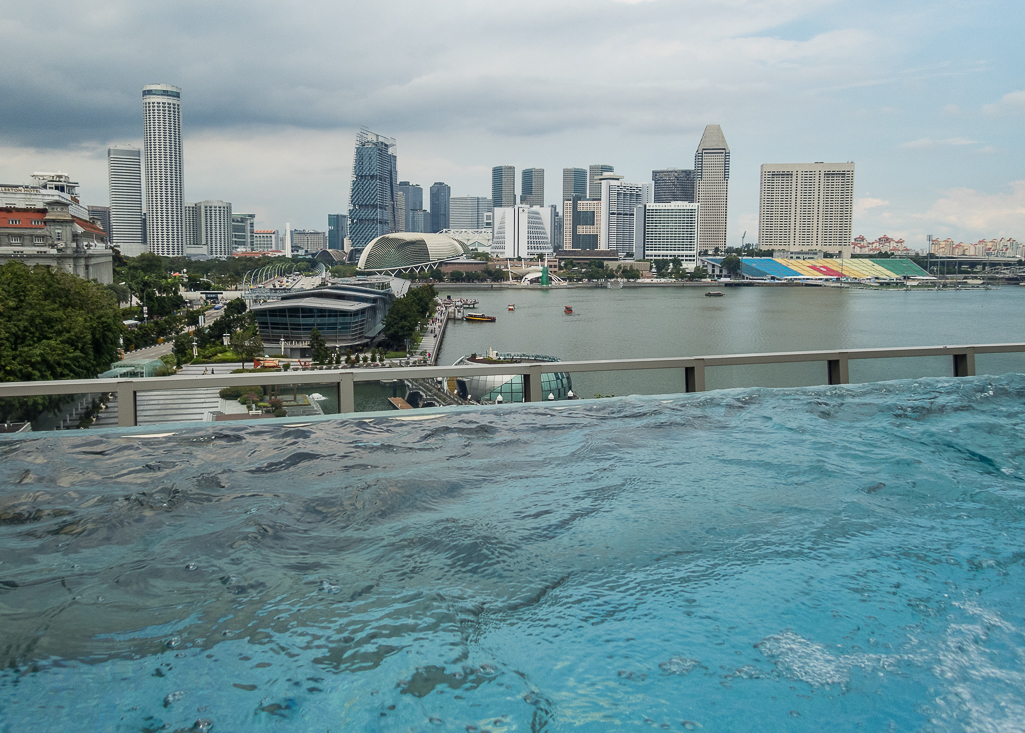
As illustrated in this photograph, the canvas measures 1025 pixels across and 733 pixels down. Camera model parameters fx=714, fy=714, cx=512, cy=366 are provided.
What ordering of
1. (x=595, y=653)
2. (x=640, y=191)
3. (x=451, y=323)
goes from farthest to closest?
(x=640, y=191) → (x=451, y=323) → (x=595, y=653)

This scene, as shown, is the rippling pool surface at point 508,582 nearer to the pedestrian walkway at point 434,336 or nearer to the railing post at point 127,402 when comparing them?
the railing post at point 127,402

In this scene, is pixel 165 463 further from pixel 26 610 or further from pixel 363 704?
pixel 363 704

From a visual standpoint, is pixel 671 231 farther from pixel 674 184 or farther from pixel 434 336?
pixel 434 336

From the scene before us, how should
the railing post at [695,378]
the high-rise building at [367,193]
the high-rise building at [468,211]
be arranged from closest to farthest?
the railing post at [695,378]
the high-rise building at [367,193]
the high-rise building at [468,211]

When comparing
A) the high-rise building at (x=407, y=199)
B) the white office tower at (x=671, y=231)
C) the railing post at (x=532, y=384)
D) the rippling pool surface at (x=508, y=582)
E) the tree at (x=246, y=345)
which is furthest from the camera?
the high-rise building at (x=407, y=199)

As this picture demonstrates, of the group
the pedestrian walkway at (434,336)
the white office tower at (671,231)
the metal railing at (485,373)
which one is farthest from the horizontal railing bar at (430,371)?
the white office tower at (671,231)

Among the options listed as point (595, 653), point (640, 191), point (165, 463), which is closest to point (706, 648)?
point (595, 653)

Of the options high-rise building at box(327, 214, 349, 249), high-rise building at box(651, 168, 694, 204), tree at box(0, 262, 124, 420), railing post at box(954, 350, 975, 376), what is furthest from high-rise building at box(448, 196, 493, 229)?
railing post at box(954, 350, 975, 376)
